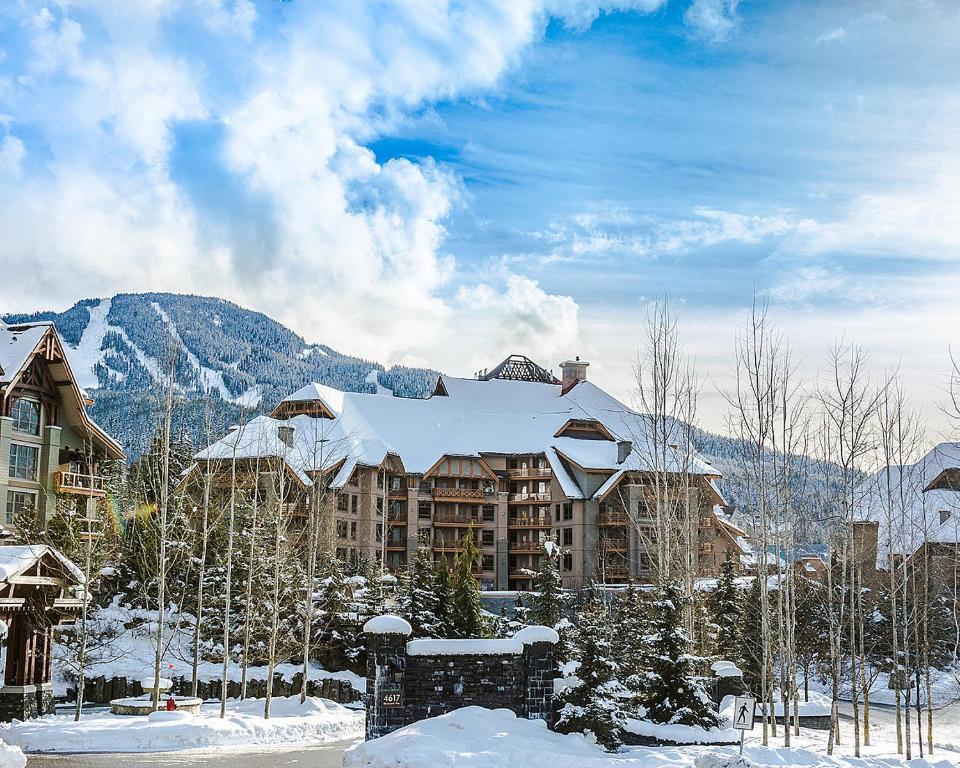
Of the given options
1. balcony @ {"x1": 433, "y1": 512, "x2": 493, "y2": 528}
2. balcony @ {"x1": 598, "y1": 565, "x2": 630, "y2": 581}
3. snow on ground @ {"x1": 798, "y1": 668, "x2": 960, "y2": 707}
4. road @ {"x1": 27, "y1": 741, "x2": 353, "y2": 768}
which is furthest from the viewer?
balcony @ {"x1": 433, "y1": 512, "x2": 493, "y2": 528}

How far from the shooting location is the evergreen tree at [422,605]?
34094 mm

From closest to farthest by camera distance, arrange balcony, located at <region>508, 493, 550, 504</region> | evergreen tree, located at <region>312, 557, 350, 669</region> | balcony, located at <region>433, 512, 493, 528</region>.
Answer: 1. evergreen tree, located at <region>312, 557, 350, 669</region>
2. balcony, located at <region>433, 512, 493, 528</region>
3. balcony, located at <region>508, 493, 550, 504</region>

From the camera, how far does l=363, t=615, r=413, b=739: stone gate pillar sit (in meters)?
21.4

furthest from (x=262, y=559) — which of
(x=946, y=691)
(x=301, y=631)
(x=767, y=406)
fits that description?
(x=946, y=691)

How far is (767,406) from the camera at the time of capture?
27812mm

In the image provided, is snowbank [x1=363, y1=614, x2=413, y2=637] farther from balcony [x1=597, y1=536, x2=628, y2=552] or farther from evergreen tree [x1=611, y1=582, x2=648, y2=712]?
balcony [x1=597, y1=536, x2=628, y2=552]

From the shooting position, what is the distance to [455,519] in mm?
63156

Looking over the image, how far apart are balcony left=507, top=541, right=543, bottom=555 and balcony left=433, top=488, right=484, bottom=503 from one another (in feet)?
12.6

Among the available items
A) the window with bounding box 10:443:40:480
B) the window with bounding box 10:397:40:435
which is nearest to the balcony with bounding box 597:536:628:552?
the window with bounding box 10:443:40:480

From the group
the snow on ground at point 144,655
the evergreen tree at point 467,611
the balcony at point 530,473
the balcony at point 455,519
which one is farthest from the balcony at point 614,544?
the evergreen tree at point 467,611

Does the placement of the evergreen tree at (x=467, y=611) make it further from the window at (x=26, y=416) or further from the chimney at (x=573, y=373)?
the chimney at (x=573, y=373)

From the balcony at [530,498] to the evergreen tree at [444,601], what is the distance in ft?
87.2

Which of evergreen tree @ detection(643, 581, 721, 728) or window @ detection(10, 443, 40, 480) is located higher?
window @ detection(10, 443, 40, 480)

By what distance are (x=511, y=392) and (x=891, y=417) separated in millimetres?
44390
